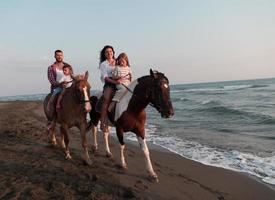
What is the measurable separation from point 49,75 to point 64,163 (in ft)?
8.09

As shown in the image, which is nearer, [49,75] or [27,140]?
[49,75]

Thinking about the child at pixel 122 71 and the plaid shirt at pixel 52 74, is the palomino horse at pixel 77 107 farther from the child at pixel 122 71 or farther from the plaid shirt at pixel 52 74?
the plaid shirt at pixel 52 74

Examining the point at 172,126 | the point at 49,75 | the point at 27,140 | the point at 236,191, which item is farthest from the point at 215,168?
the point at 172,126

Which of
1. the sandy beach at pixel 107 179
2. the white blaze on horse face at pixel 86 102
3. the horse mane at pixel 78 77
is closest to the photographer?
the sandy beach at pixel 107 179

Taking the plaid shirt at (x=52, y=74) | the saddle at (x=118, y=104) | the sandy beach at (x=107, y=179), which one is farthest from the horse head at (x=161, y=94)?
the plaid shirt at (x=52, y=74)

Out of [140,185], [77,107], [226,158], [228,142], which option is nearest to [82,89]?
[77,107]

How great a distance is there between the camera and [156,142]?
11.6 m

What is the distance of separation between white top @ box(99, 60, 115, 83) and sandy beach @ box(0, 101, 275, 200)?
2.00m

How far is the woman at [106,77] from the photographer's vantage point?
6805 mm

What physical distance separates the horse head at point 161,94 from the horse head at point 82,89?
1575 mm

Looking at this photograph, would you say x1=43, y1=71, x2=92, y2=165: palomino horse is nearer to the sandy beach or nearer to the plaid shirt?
the sandy beach

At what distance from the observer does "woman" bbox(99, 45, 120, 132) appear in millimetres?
6805

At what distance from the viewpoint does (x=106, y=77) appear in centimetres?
701

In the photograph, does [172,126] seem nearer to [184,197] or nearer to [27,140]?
[27,140]
